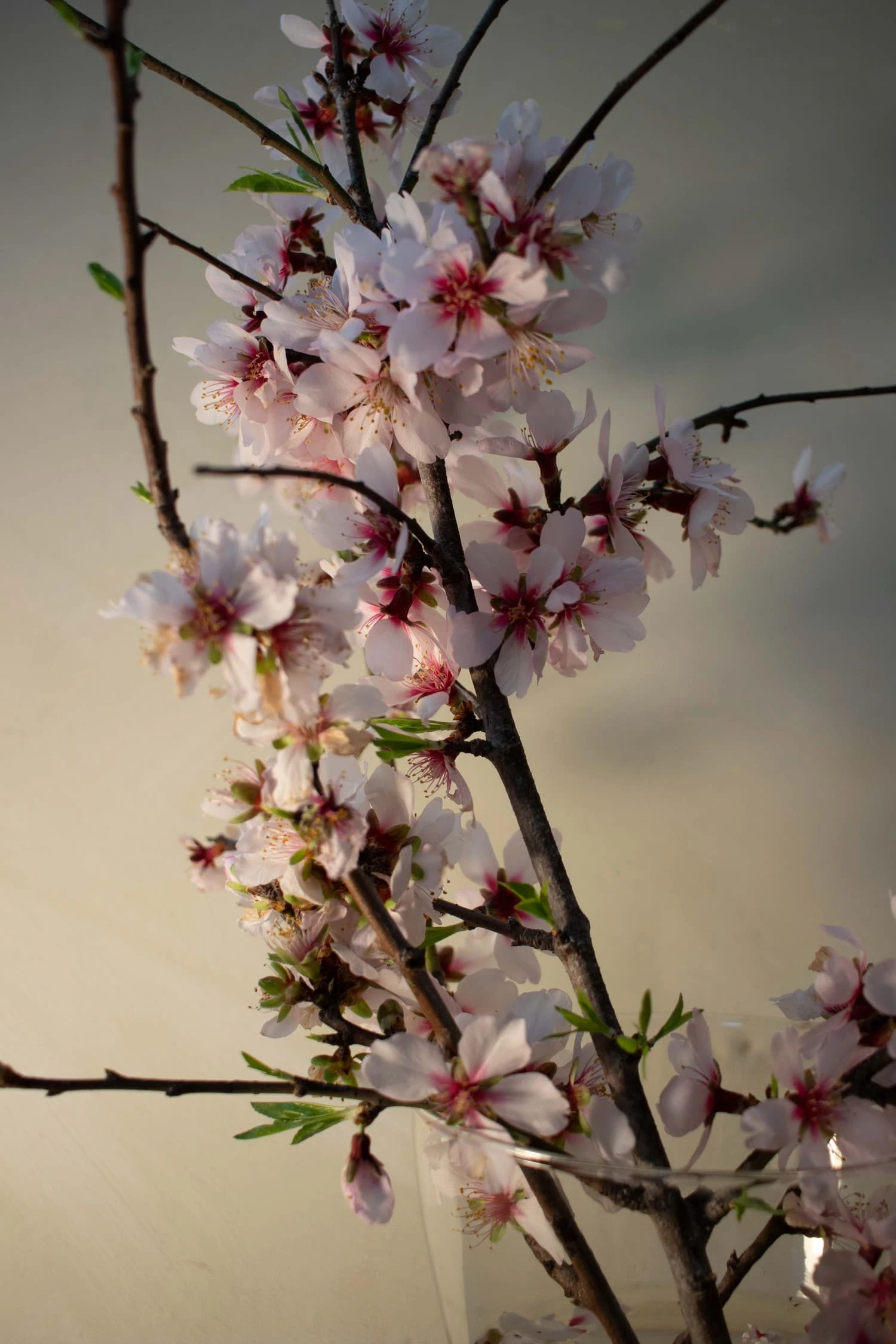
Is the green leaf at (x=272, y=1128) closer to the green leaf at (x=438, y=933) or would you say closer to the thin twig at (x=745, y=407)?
the green leaf at (x=438, y=933)

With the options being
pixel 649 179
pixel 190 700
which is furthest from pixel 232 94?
pixel 190 700

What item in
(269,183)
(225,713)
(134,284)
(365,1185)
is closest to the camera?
(134,284)

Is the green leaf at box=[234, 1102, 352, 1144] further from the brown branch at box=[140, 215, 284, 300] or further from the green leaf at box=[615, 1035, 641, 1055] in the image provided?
the brown branch at box=[140, 215, 284, 300]

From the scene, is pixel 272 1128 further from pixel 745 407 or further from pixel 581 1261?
pixel 745 407

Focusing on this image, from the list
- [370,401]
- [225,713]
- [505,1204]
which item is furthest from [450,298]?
[225,713]

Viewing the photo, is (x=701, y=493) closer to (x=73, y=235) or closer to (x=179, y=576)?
(x=179, y=576)

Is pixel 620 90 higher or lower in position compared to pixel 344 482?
higher
